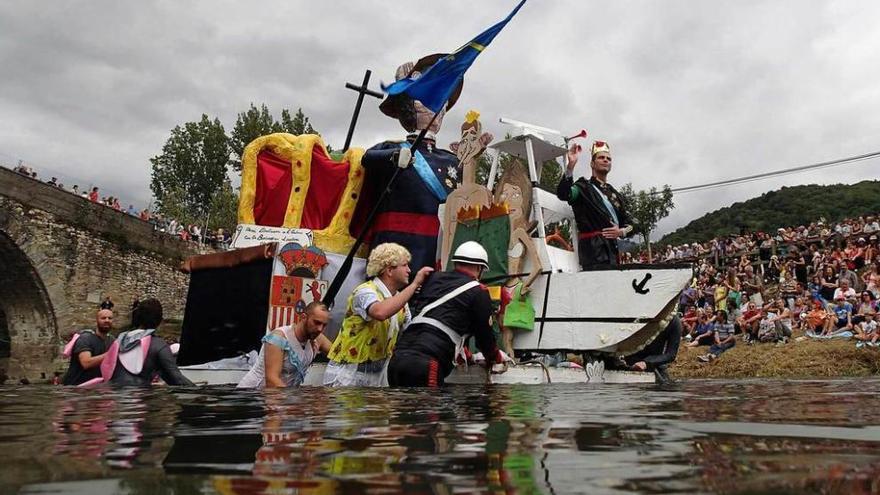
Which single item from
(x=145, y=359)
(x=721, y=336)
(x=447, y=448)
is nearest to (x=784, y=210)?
(x=721, y=336)

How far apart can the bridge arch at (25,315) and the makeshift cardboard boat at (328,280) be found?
1737 cm

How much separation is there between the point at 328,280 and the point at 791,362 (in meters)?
7.21

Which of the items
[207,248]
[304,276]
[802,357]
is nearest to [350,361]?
[304,276]

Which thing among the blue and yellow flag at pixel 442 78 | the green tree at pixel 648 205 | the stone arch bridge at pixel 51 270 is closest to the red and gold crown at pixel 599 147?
the blue and yellow flag at pixel 442 78

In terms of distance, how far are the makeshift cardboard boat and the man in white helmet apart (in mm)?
929

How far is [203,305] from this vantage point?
6.45 meters

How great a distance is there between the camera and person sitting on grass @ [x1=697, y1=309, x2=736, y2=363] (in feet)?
39.5

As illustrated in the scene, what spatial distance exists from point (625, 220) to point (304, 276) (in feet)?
9.52

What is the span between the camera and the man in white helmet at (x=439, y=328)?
12.9ft

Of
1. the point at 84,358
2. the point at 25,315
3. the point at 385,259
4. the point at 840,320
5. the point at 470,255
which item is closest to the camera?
the point at 470,255

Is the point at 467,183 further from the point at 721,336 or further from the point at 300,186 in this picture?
the point at 721,336

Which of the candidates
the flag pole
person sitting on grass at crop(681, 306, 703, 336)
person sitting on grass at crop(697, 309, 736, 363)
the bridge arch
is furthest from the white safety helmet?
the bridge arch

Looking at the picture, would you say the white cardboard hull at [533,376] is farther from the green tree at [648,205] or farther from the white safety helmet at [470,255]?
the green tree at [648,205]

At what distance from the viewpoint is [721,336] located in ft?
41.7
